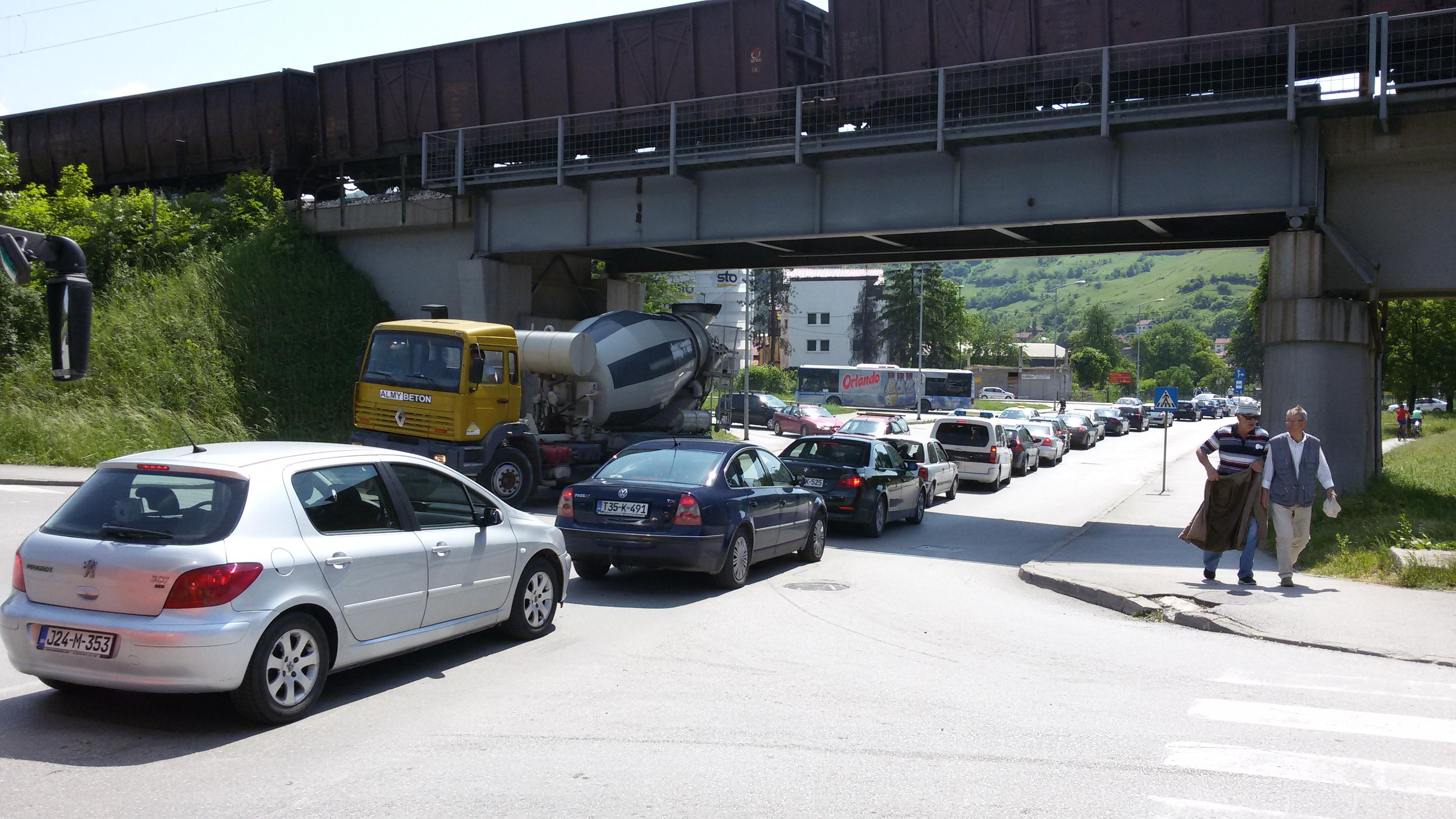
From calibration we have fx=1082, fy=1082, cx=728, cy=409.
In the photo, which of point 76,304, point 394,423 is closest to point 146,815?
point 76,304

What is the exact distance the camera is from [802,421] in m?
46.6

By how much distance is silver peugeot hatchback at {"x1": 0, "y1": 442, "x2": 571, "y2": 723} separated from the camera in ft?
18.4

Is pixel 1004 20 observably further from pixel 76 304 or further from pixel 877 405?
pixel 877 405

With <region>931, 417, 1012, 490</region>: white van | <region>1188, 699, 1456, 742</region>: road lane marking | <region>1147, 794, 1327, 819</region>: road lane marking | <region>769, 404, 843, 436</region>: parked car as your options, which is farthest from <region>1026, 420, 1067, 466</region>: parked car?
<region>1147, 794, 1327, 819</region>: road lane marking

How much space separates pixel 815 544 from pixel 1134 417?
5512 centimetres

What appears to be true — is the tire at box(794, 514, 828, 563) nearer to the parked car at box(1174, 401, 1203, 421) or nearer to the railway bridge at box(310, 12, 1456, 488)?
the railway bridge at box(310, 12, 1456, 488)

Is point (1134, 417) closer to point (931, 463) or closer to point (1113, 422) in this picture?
point (1113, 422)

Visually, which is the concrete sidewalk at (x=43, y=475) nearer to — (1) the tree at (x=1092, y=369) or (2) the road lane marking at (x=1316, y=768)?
(2) the road lane marking at (x=1316, y=768)

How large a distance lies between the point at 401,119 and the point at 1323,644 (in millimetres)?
25527

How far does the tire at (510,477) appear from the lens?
17500 mm

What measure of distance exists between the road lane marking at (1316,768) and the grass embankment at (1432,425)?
43.9 m

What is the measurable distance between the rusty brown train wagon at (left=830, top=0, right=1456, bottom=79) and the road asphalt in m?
12.8

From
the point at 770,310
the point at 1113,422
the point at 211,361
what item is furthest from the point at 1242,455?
the point at 770,310

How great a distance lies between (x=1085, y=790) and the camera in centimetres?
514
